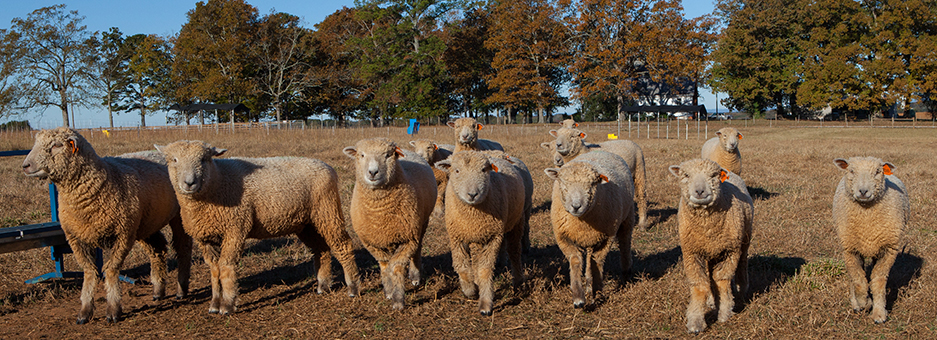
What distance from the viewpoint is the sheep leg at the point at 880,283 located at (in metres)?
5.56

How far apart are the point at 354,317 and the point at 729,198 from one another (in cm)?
382

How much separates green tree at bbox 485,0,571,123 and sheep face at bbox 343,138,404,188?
42483mm

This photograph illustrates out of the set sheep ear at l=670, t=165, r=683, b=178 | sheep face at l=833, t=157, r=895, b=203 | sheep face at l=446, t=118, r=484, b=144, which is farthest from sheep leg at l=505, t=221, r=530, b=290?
sheep face at l=446, t=118, r=484, b=144

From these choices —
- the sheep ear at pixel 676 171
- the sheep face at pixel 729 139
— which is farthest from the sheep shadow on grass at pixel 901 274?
the sheep face at pixel 729 139

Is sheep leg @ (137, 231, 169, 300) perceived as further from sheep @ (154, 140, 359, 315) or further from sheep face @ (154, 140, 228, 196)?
sheep face @ (154, 140, 228, 196)

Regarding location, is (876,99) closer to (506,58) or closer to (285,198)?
(506,58)

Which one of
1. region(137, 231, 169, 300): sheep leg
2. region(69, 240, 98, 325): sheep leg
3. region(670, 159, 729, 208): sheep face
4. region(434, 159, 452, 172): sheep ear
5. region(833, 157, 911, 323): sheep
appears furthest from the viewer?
region(137, 231, 169, 300): sheep leg

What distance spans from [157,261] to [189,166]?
1.75 meters

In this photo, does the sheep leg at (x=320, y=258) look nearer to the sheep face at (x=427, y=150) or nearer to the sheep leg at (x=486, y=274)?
the sheep leg at (x=486, y=274)

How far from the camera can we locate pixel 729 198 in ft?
18.9

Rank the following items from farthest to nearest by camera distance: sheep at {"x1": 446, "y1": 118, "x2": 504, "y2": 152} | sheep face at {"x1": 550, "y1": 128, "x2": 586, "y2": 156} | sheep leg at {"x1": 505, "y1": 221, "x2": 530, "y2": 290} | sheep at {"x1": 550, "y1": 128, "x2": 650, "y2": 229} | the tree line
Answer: the tree line, sheep at {"x1": 446, "y1": 118, "x2": 504, "y2": 152}, sheep face at {"x1": 550, "y1": 128, "x2": 586, "y2": 156}, sheep at {"x1": 550, "y1": 128, "x2": 650, "y2": 229}, sheep leg at {"x1": 505, "y1": 221, "x2": 530, "y2": 290}

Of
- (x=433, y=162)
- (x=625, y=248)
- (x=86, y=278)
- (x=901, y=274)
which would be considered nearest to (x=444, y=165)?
(x=625, y=248)

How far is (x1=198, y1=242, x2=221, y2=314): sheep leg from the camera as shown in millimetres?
6209

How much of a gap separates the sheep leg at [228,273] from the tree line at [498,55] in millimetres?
41608
